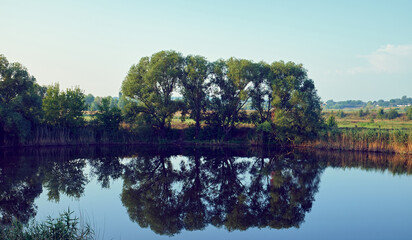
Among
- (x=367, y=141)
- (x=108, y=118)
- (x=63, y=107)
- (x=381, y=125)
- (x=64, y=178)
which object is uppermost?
(x=63, y=107)

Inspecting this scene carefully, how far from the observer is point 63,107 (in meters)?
34.8

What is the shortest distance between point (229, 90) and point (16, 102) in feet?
77.5

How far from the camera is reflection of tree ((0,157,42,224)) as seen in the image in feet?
45.8

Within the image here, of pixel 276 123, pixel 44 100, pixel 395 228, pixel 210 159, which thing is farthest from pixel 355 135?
pixel 44 100

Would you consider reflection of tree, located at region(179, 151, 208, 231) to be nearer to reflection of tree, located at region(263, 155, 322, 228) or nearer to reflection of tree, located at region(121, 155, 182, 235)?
reflection of tree, located at region(121, 155, 182, 235)

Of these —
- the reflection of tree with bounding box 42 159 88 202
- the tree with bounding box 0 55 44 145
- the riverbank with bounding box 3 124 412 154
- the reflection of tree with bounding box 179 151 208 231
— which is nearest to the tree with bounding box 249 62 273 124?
the riverbank with bounding box 3 124 412 154

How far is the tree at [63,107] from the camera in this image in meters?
34.1

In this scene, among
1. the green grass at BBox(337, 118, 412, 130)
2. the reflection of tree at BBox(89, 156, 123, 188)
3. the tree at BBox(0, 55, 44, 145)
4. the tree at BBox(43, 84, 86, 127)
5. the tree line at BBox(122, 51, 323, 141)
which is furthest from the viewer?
the green grass at BBox(337, 118, 412, 130)

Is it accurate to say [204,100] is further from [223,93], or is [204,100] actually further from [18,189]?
[18,189]

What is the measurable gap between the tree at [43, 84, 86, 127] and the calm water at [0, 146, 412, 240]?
5655mm

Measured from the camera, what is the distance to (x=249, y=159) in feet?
96.8

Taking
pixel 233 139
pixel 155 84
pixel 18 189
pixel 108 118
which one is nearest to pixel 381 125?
pixel 233 139

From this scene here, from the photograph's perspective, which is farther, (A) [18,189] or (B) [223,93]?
(B) [223,93]

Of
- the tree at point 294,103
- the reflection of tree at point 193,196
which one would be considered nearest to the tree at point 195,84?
the tree at point 294,103
